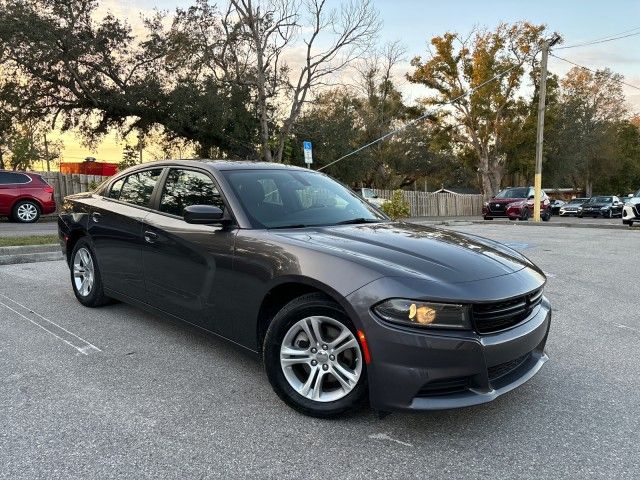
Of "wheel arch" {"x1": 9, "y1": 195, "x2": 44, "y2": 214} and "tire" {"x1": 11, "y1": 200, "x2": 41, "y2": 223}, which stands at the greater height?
"wheel arch" {"x1": 9, "y1": 195, "x2": 44, "y2": 214}

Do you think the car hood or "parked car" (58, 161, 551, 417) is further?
the car hood

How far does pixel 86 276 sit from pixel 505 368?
4.20 m

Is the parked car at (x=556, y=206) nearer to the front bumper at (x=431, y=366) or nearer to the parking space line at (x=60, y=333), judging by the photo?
the parking space line at (x=60, y=333)

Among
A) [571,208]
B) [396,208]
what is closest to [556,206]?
[571,208]

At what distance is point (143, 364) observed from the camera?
3.67 metres

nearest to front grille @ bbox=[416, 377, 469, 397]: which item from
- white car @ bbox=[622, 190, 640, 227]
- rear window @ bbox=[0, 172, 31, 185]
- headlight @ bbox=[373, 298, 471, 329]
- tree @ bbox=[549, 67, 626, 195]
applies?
headlight @ bbox=[373, 298, 471, 329]

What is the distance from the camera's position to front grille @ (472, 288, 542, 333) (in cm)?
260

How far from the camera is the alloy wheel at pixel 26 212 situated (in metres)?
15.1

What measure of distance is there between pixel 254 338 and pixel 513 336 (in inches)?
61.1

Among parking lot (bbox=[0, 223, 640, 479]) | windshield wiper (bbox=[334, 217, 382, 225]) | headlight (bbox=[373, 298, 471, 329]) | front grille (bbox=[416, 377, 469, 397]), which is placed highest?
windshield wiper (bbox=[334, 217, 382, 225])

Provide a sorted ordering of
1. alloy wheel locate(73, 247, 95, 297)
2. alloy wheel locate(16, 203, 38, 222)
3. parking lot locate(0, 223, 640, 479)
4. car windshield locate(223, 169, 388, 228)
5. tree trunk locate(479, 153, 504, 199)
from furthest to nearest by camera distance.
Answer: tree trunk locate(479, 153, 504, 199) → alloy wheel locate(16, 203, 38, 222) → alloy wheel locate(73, 247, 95, 297) → car windshield locate(223, 169, 388, 228) → parking lot locate(0, 223, 640, 479)

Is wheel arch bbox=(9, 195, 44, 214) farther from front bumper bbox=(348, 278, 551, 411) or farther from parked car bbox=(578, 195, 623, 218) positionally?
parked car bbox=(578, 195, 623, 218)

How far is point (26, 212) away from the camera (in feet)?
50.0

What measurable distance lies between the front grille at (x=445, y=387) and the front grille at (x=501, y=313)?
0.28 metres
